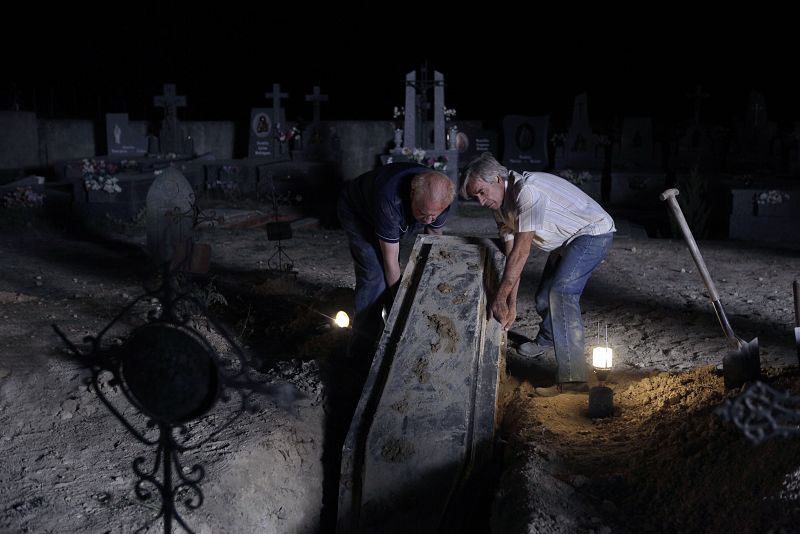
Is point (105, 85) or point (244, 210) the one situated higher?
point (105, 85)

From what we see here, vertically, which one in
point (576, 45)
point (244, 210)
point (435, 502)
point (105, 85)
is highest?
point (576, 45)

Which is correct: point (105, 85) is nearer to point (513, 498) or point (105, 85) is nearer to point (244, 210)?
point (244, 210)

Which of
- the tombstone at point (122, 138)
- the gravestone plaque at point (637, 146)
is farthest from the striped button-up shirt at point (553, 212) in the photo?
the tombstone at point (122, 138)

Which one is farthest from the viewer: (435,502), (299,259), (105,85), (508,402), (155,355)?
(105,85)

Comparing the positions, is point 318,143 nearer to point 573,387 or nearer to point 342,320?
point 342,320

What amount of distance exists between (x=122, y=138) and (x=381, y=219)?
12048mm

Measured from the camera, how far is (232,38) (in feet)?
78.6

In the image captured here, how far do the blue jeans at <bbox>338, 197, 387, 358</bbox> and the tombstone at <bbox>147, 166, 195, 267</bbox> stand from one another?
287 cm

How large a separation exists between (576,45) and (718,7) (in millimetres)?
3971

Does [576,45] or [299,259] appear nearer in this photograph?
[299,259]

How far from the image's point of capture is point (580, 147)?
47.4 feet

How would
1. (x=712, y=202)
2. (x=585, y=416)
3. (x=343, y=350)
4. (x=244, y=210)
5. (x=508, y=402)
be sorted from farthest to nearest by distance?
(x=712, y=202) < (x=244, y=210) < (x=343, y=350) < (x=508, y=402) < (x=585, y=416)

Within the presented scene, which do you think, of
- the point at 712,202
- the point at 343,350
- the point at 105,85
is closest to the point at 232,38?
the point at 105,85

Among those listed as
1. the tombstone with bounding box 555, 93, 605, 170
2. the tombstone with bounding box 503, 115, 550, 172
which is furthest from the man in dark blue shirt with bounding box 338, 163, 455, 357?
the tombstone with bounding box 503, 115, 550, 172
